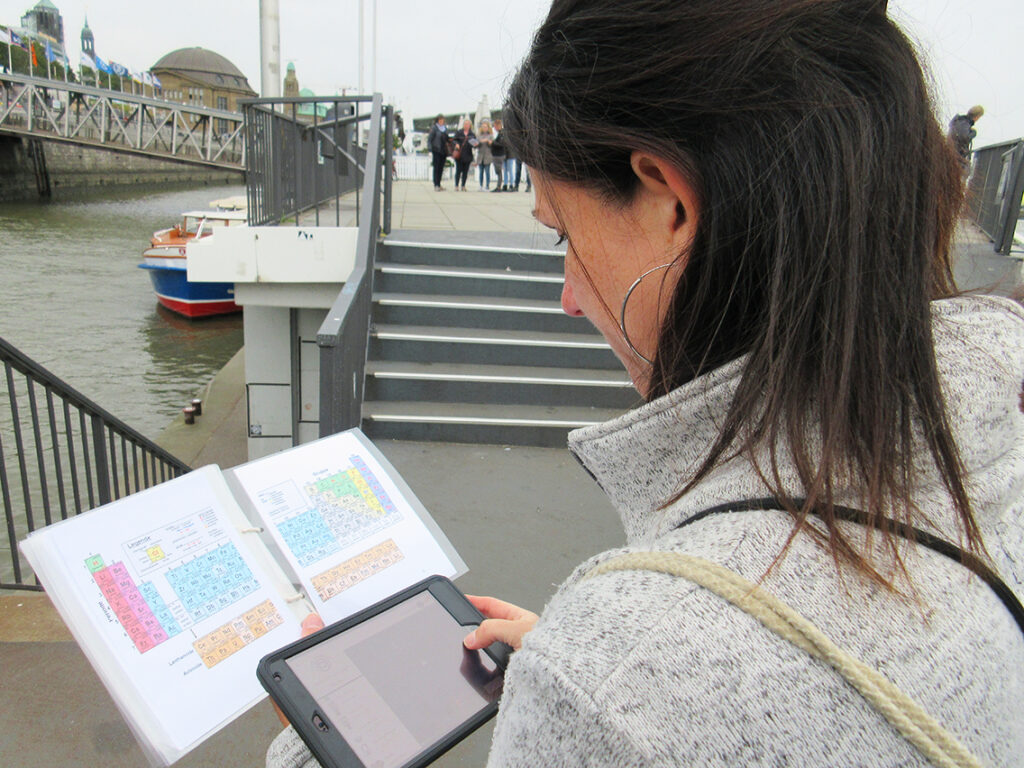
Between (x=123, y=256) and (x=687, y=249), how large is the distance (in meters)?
26.3

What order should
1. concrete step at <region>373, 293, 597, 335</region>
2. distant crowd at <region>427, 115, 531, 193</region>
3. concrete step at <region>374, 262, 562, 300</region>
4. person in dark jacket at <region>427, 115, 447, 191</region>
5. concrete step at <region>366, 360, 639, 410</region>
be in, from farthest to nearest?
distant crowd at <region>427, 115, 531, 193</region>
person in dark jacket at <region>427, 115, 447, 191</region>
concrete step at <region>374, 262, 562, 300</region>
concrete step at <region>373, 293, 597, 335</region>
concrete step at <region>366, 360, 639, 410</region>

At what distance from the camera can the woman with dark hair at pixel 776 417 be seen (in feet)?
1.56

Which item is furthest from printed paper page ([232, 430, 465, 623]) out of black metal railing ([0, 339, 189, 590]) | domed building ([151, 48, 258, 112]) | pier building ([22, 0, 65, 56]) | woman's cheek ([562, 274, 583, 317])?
domed building ([151, 48, 258, 112])

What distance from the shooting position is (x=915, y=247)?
628 millimetres

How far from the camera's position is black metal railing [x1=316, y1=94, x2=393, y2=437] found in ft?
10.5

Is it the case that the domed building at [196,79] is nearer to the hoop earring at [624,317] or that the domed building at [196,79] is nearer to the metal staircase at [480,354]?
the metal staircase at [480,354]

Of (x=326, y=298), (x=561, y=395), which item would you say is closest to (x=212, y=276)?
(x=326, y=298)

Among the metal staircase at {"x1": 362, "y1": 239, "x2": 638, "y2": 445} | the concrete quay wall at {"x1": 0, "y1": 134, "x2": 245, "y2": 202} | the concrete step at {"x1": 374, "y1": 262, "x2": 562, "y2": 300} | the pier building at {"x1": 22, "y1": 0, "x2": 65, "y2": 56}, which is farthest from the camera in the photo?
the pier building at {"x1": 22, "y1": 0, "x2": 65, "y2": 56}

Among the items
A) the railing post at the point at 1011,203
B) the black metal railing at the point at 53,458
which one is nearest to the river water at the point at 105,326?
the black metal railing at the point at 53,458

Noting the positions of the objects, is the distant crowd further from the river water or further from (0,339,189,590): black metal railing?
(0,339,189,590): black metal railing

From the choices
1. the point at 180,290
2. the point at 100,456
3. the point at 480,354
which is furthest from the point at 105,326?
the point at 480,354

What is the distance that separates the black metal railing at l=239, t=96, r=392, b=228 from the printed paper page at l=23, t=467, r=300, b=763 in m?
4.98

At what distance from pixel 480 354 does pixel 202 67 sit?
327 feet

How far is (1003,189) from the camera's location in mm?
8320
